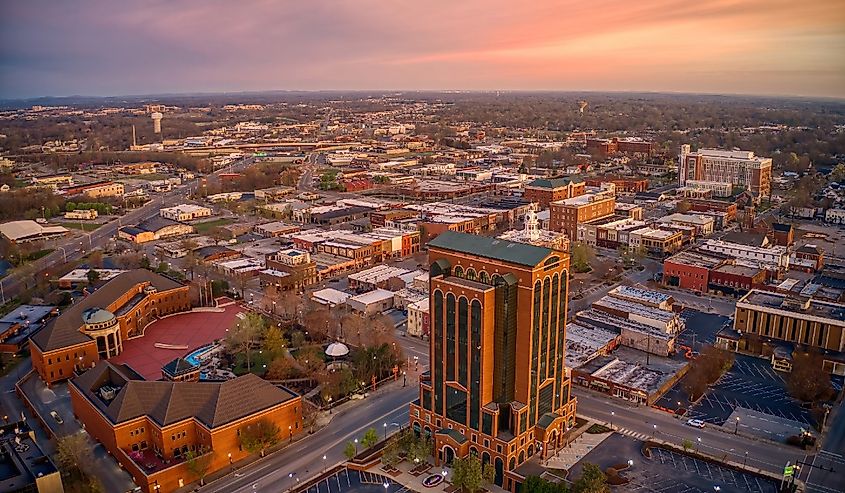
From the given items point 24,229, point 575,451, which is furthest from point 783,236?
point 24,229

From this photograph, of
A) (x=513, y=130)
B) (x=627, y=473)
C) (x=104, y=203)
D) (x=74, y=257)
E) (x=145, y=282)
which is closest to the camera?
(x=627, y=473)

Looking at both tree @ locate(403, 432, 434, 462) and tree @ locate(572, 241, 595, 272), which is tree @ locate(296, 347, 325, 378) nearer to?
tree @ locate(403, 432, 434, 462)

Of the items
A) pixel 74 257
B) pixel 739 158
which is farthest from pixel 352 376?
pixel 739 158

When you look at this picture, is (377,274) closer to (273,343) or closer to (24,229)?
(273,343)

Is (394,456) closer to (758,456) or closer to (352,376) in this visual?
(352,376)

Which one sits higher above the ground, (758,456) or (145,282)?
(145,282)

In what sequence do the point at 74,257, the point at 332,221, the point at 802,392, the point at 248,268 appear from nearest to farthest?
1. the point at 802,392
2. the point at 248,268
3. the point at 74,257
4. the point at 332,221
